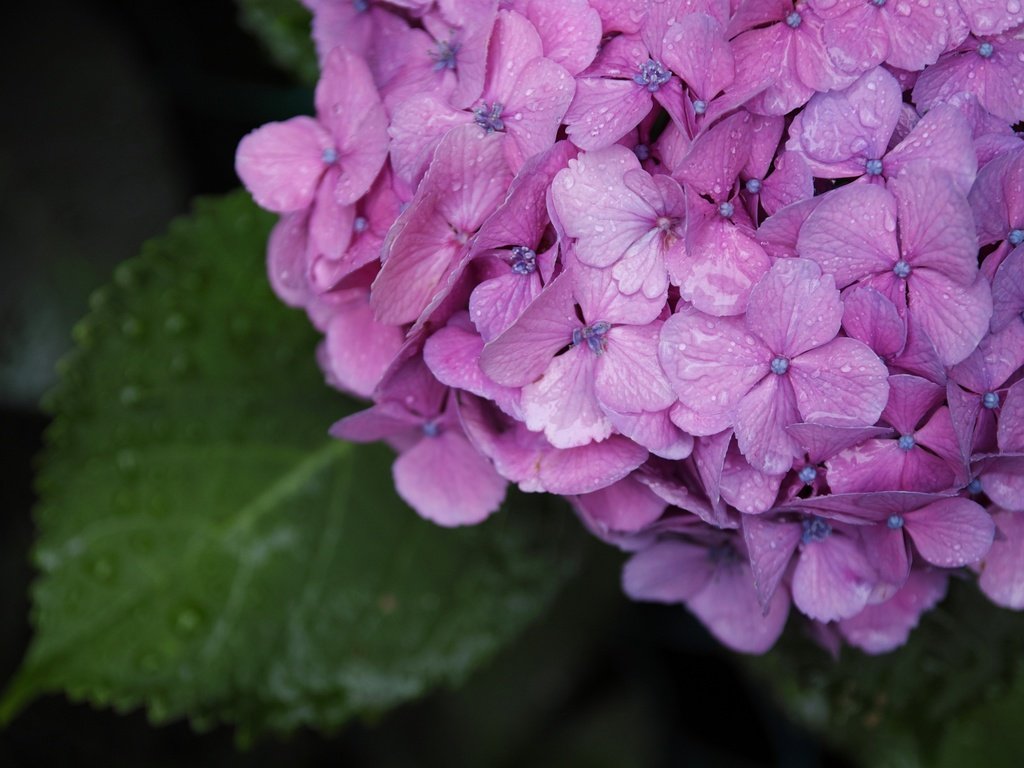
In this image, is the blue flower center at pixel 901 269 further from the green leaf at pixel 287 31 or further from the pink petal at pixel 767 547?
the green leaf at pixel 287 31

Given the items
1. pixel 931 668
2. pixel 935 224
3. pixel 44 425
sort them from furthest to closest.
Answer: pixel 44 425 < pixel 931 668 < pixel 935 224

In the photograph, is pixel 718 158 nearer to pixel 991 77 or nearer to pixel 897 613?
pixel 991 77

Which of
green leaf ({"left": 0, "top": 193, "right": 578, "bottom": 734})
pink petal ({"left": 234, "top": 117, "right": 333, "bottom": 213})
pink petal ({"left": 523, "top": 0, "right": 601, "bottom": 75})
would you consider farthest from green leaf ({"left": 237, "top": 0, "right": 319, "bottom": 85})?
pink petal ({"left": 523, "top": 0, "right": 601, "bottom": 75})

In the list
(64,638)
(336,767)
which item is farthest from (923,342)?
(336,767)

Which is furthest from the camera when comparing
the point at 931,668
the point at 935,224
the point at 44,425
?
the point at 44,425

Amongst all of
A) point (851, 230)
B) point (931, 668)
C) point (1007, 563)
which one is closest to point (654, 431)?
point (851, 230)

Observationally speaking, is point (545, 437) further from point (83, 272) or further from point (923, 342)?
point (83, 272)

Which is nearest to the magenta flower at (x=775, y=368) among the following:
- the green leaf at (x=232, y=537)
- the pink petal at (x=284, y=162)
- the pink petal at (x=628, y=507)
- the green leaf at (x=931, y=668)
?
the pink petal at (x=628, y=507)
